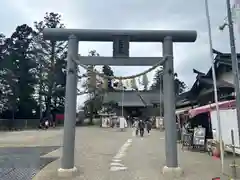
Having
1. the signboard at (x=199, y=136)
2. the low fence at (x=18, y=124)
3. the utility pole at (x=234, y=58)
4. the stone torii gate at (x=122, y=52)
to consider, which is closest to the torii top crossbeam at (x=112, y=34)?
the stone torii gate at (x=122, y=52)

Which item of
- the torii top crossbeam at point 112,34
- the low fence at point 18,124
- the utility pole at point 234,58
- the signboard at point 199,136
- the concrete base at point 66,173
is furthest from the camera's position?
the low fence at point 18,124

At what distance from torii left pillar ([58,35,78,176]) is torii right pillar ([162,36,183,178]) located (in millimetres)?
2790

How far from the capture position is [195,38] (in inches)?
357

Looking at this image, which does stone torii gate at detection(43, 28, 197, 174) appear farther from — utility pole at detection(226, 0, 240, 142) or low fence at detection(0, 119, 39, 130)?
low fence at detection(0, 119, 39, 130)

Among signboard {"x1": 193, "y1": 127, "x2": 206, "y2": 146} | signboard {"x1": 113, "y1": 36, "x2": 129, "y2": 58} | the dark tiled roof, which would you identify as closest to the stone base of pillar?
signboard {"x1": 113, "y1": 36, "x2": 129, "y2": 58}

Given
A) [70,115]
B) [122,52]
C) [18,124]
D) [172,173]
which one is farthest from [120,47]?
[18,124]

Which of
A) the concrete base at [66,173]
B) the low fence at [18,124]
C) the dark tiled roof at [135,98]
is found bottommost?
the concrete base at [66,173]

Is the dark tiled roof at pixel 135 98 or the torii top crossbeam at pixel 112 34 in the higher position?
the dark tiled roof at pixel 135 98

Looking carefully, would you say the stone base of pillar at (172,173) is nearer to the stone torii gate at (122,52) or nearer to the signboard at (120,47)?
the stone torii gate at (122,52)

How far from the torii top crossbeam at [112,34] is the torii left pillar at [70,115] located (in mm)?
232

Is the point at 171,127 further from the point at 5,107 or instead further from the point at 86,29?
the point at 5,107

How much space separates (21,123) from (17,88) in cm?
558

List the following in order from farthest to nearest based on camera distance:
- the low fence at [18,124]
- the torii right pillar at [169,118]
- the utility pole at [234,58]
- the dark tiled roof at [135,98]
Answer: the dark tiled roof at [135,98] < the low fence at [18,124] < the torii right pillar at [169,118] < the utility pole at [234,58]

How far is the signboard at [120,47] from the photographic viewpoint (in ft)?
29.1
